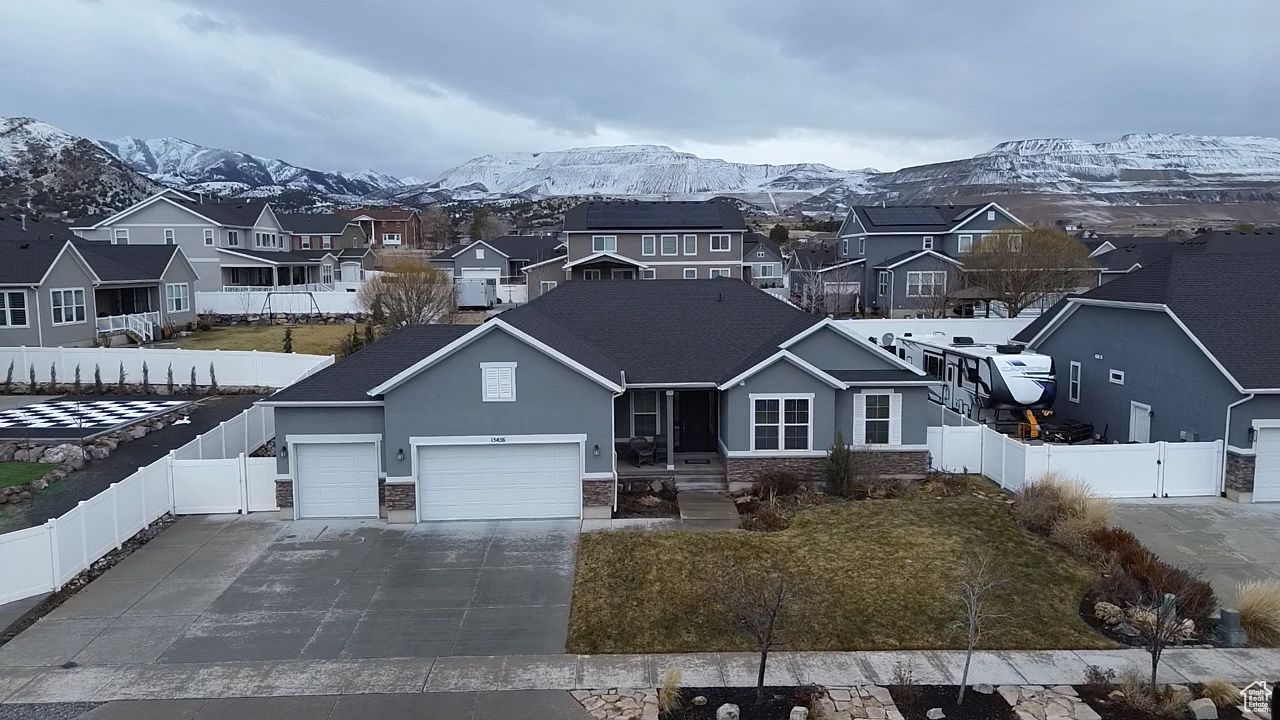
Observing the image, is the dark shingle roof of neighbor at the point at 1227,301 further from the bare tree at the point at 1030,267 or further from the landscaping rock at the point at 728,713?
the bare tree at the point at 1030,267

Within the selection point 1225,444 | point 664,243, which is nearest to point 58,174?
point 664,243

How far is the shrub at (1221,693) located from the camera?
10.5 m

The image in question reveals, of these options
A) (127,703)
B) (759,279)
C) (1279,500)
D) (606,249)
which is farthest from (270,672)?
(759,279)

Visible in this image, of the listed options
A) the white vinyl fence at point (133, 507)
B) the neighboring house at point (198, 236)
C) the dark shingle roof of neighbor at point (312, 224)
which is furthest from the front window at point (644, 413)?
the dark shingle roof of neighbor at point (312, 224)

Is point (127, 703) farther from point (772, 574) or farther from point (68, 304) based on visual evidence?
point (68, 304)

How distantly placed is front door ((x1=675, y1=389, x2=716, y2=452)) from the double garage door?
5225 millimetres

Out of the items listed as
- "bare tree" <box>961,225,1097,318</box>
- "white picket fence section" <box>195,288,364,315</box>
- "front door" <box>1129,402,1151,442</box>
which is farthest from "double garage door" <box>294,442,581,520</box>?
"bare tree" <box>961,225,1097,318</box>

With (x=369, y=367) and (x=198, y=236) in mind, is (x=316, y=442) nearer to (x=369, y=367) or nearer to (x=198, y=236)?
(x=369, y=367)

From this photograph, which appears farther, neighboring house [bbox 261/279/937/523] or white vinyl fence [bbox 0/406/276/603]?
neighboring house [bbox 261/279/937/523]

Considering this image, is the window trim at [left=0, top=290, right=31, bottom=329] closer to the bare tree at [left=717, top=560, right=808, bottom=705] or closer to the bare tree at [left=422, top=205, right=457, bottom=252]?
the bare tree at [left=717, top=560, right=808, bottom=705]

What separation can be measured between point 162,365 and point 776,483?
2517 centimetres

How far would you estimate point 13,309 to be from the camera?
36.4 metres

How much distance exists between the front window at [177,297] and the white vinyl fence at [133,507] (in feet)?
89.6

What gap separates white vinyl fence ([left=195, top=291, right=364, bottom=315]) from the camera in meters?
51.9
